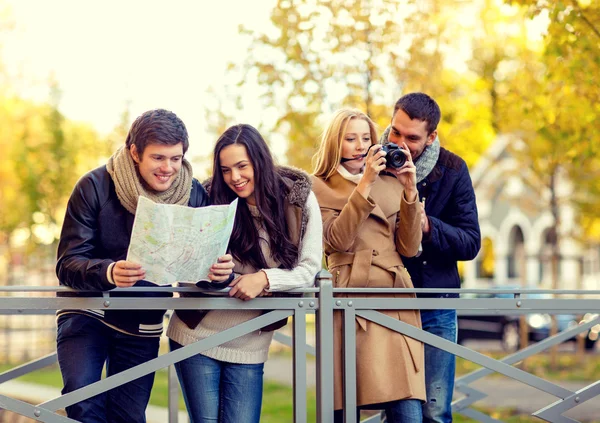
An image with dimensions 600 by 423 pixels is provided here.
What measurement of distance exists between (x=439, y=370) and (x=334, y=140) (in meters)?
1.23

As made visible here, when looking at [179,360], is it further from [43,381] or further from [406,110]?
[43,381]

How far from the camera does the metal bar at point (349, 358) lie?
399 cm

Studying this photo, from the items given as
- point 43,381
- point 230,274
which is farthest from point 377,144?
point 43,381

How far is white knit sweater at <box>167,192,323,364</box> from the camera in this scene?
12.5 ft

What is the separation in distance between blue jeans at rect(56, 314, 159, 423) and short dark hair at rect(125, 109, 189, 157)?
2.57ft

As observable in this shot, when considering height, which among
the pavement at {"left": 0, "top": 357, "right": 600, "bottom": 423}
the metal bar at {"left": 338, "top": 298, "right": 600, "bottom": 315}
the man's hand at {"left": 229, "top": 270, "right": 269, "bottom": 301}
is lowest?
the pavement at {"left": 0, "top": 357, "right": 600, "bottom": 423}

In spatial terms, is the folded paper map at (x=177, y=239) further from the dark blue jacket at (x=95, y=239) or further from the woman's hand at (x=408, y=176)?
the woman's hand at (x=408, y=176)

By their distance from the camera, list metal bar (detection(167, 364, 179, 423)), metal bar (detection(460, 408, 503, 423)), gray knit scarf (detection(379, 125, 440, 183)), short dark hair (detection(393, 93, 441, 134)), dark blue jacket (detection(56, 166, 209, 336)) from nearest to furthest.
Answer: dark blue jacket (detection(56, 166, 209, 336))
short dark hair (detection(393, 93, 441, 134))
gray knit scarf (detection(379, 125, 440, 183))
metal bar (detection(167, 364, 179, 423))
metal bar (detection(460, 408, 503, 423))

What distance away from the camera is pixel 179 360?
148 inches

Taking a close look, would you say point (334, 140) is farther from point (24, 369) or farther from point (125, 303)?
point (24, 369)

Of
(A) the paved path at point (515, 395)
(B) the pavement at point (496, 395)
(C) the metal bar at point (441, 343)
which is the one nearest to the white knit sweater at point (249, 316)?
(C) the metal bar at point (441, 343)

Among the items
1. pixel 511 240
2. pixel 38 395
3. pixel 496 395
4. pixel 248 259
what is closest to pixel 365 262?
pixel 248 259

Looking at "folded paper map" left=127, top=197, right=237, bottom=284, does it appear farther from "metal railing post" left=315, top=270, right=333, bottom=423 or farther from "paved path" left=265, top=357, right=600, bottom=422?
"paved path" left=265, top=357, right=600, bottom=422

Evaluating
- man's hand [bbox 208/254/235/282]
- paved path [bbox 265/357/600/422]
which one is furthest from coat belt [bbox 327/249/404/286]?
paved path [bbox 265/357/600/422]
